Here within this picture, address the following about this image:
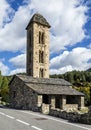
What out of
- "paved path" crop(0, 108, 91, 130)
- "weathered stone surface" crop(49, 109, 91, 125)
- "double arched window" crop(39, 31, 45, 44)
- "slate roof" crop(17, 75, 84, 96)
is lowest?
"paved path" crop(0, 108, 91, 130)

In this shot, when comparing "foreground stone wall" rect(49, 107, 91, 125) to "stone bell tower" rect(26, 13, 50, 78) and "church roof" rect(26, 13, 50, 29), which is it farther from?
"church roof" rect(26, 13, 50, 29)

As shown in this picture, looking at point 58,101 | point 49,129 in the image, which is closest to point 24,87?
point 58,101

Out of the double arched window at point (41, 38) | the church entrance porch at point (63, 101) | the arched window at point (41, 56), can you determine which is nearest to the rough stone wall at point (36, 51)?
the double arched window at point (41, 38)

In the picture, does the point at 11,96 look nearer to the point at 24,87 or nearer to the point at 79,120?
the point at 24,87

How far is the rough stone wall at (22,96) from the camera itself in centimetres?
3291

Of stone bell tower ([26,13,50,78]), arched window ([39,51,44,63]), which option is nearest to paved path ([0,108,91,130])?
stone bell tower ([26,13,50,78])

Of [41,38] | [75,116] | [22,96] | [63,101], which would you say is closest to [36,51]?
[41,38]

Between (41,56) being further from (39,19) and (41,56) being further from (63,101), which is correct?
(63,101)

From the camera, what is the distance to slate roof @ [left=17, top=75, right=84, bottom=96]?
3459 cm

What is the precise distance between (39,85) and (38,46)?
43.1ft

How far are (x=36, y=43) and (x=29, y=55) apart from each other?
284cm

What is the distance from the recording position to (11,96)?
40.7m

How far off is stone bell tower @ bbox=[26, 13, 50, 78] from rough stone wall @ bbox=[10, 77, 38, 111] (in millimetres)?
7683

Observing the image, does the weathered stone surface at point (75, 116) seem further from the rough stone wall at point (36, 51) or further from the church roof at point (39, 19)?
the church roof at point (39, 19)
